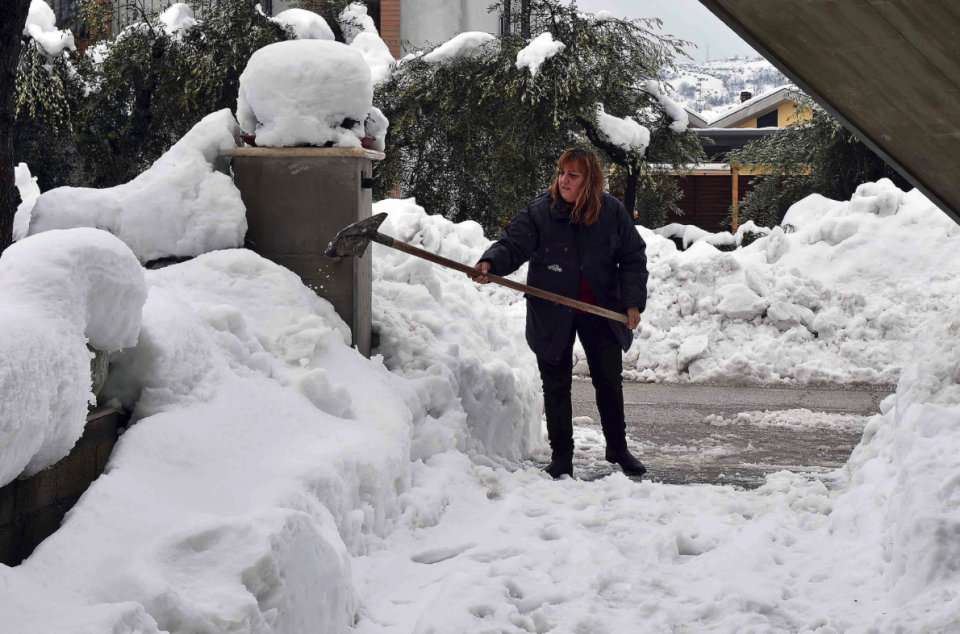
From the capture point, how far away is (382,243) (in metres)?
5.14

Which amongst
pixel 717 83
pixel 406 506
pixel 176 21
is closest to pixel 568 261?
pixel 406 506

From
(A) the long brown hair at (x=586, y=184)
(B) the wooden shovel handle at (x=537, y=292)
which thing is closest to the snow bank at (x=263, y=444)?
(B) the wooden shovel handle at (x=537, y=292)

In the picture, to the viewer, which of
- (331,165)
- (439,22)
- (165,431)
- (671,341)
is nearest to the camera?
(165,431)

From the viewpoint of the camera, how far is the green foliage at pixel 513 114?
50.6 ft

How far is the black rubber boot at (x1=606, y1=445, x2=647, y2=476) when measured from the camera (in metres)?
5.56

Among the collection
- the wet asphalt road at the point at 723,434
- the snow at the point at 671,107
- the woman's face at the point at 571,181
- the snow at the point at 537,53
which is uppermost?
the snow at the point at 537,53

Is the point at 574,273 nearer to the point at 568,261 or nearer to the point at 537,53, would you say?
the point at 568,261

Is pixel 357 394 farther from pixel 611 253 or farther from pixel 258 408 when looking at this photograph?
pixel 611 253

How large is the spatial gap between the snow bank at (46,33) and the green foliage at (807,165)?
12798 millimetres

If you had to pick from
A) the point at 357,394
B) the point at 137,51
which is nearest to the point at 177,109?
the point at 137,51

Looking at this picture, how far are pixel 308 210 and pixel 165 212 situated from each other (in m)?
0.71

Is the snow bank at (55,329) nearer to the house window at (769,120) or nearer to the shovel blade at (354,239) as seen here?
the shovel blade at (354,239)

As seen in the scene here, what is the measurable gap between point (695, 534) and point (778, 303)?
7.15 m

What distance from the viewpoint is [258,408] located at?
12.7 feet
